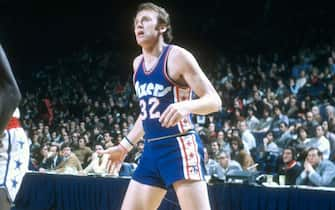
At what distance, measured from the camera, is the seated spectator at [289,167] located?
8.27 metres

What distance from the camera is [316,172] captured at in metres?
7.98

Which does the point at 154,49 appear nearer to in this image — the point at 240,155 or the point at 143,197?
the point at 143,197

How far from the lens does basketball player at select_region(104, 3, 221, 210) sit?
3938mm

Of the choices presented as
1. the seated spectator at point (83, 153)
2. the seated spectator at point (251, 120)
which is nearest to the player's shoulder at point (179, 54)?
the seated spectator at point (251, 120)

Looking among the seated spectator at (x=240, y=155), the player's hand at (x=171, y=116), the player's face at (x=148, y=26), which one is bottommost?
the seated spectator at (x=240, y=155)

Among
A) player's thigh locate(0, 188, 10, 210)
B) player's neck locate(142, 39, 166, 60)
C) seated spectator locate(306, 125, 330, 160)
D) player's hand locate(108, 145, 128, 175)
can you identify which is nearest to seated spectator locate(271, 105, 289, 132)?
seated spectator locate(306, 125, 330, 160)

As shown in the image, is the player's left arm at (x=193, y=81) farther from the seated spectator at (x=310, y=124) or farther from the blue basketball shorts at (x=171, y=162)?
the seated spectator at (x=310, y=124)

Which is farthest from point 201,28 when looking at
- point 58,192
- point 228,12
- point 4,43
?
point 58,192

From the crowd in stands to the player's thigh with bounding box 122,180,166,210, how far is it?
1.47ft

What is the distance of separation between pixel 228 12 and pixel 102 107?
511 centimetres

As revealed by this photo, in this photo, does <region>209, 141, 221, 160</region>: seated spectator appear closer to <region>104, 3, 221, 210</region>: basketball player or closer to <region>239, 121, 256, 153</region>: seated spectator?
<region>239, 121, 256, 153</region>: seated spectator

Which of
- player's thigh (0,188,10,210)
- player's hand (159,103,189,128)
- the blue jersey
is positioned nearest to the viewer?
player's hand (159,103,189,128)

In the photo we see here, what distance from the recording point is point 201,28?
1898cm

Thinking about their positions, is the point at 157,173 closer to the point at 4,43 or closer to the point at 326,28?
the point at 326,28
